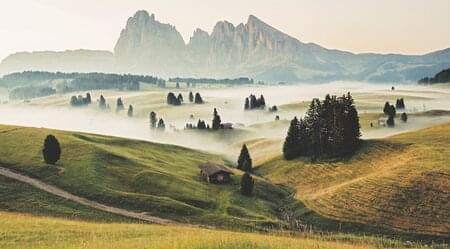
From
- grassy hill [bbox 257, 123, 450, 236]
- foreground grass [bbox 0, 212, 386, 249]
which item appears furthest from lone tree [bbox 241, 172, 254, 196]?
foreground grass [bbox 0, 212, 386, 249]

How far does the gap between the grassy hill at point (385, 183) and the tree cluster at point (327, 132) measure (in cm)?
381

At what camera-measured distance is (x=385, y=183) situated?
274ft

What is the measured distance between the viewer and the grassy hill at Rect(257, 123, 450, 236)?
71438 millimetres

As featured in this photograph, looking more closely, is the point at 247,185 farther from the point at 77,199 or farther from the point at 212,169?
the point at 77,199

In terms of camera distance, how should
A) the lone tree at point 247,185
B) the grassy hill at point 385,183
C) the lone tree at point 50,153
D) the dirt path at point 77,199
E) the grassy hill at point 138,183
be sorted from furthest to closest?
the lone tree at point 247,185, the lone tree at point 50,153, the grassy hill at point 138,183, the grassy hill at point 385,183, the dirt path at point 77,199

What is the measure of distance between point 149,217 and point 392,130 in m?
150

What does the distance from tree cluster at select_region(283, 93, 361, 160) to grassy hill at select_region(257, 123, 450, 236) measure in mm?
3812

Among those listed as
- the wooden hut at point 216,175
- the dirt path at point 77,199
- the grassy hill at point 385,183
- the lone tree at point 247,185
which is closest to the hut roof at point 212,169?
the wooden hut at point 216,175

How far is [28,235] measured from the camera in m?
31.3

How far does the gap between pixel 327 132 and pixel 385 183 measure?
4089cm

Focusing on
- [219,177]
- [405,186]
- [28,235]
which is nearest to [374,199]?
[405,186]

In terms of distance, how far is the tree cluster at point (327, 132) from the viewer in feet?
388

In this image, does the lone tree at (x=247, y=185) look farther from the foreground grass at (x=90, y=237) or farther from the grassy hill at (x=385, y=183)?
the foreground grass at (x=90, y=237)

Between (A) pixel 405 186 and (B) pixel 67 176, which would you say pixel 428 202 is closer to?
(A) pixel 405 186
